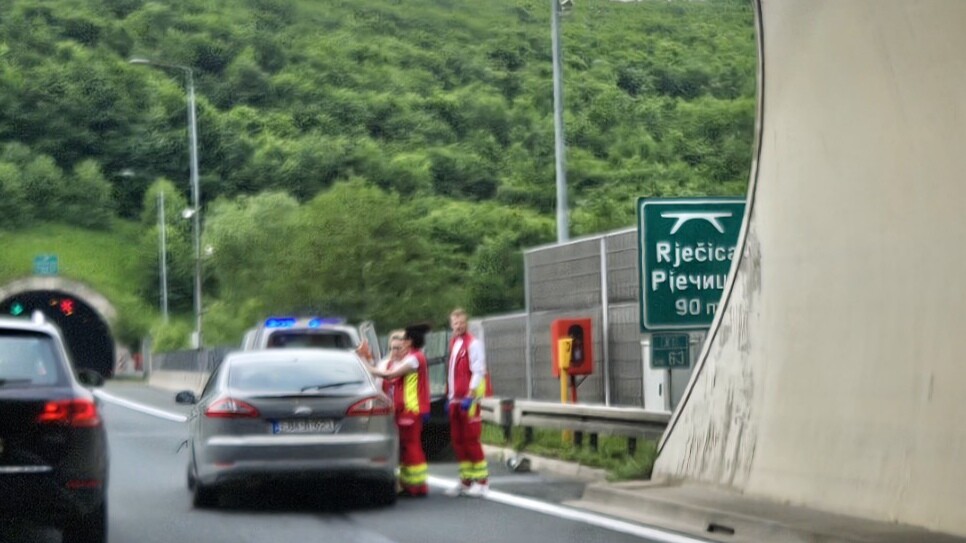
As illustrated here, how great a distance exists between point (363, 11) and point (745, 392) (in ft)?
387

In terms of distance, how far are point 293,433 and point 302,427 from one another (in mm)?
88

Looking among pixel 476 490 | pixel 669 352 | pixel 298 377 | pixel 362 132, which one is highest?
pixel 362 132

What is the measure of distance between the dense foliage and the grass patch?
29.9 m

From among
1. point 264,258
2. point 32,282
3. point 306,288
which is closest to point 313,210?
point 306,288

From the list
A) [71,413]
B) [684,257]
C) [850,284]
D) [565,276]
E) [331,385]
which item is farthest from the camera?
[565,276]

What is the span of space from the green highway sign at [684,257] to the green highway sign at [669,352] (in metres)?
0.98

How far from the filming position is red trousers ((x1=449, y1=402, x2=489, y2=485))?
16875mm

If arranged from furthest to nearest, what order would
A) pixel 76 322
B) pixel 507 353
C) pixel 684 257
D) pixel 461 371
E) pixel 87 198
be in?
pixel 87 198 → pixel 76 322 → pixel 507 353 → pixel 684 257 → pixel 461 371

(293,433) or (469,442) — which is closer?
(293,433)

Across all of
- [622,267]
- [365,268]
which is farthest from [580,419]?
[365,268]

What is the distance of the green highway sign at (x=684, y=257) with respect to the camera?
1916 cm

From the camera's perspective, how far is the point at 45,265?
329ft

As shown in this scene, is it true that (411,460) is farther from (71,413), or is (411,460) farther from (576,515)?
(71,413)


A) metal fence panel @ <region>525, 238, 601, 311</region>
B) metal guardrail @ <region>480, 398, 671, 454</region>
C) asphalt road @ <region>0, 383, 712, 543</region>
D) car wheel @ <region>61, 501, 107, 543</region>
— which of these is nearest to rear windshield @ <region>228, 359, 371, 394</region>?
asphalt road @ <region>0, 383, 712, 543</region>
